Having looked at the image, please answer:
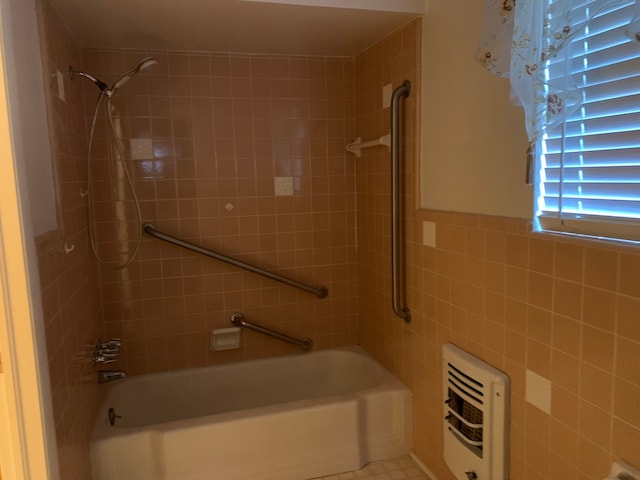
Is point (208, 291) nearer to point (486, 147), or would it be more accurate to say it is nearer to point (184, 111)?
point (184, 111)

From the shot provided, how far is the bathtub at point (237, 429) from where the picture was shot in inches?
75.5

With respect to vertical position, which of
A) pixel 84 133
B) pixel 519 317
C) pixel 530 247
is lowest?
pixel 519 317

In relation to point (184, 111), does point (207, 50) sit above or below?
above

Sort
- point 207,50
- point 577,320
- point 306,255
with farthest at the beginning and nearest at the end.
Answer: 1. point 306,255
2. point 207,50
3. point 577,320

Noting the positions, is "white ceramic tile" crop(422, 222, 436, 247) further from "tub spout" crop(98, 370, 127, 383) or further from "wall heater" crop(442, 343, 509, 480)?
"tub spout" crop(98, 370, 127, 383)

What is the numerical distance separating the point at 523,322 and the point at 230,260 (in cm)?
150

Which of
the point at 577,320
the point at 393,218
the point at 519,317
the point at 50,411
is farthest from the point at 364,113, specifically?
the point at 50,411

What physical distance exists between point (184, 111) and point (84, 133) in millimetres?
481

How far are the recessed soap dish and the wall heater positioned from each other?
1.20 metres

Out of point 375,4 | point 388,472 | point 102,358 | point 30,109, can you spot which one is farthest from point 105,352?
point 375,4

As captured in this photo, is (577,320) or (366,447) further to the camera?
(366,447)

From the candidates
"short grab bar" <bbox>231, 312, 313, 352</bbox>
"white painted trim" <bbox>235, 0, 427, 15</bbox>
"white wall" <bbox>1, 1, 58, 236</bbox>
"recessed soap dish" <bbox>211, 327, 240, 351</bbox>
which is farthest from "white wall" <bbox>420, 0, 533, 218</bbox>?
"white wall" <bbox>1, 1, 58, 236</bbox>

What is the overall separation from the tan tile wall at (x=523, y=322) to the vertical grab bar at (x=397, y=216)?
5 cm

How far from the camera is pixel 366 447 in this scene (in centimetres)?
215
